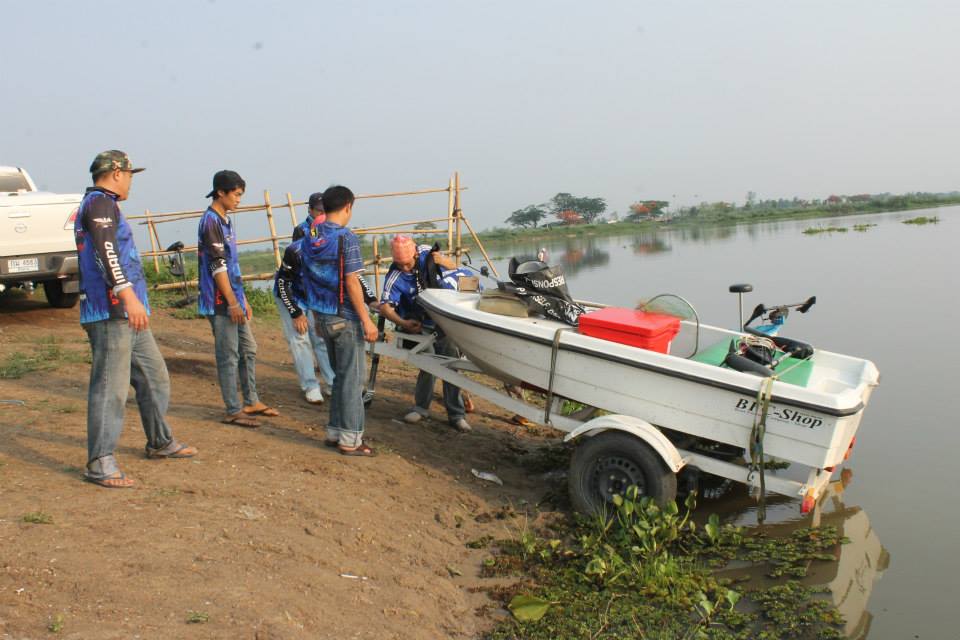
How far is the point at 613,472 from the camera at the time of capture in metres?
4.54

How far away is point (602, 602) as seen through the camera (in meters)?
3.69

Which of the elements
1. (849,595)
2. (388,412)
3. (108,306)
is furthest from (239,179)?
(849,595)

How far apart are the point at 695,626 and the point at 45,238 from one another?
8.51m

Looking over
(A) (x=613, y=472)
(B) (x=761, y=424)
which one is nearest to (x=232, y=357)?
(A) (x=613, y=472)

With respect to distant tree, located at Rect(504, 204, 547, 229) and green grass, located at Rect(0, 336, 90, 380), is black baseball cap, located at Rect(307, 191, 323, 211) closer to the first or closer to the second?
green grass, located at Rect(0, 336, 90, 380)

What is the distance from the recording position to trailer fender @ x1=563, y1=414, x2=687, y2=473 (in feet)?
14.0

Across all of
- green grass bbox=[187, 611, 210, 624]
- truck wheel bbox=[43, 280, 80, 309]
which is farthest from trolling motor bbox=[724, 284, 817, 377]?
truck wheel bbox=[43, 280, 80, 309]

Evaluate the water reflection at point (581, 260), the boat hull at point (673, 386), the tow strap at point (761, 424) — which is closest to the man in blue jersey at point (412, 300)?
the boat hull at point (673, 386)

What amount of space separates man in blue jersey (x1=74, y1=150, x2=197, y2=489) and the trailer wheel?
8.82 feet

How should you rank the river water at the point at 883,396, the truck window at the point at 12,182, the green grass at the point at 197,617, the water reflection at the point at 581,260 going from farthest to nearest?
the water reflection at the point at 581,260
the truck window at the point at 12,182
the river water at the point at 883,396
the green grass at the point at 197,617

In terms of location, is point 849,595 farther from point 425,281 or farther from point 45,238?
point 45,238

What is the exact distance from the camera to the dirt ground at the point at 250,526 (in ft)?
9.75

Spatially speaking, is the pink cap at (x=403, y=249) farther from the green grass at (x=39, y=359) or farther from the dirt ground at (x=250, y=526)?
the green grass at (x=39, y=359)

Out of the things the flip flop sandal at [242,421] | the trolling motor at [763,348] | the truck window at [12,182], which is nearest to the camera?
the trolling motor at [763,348]
